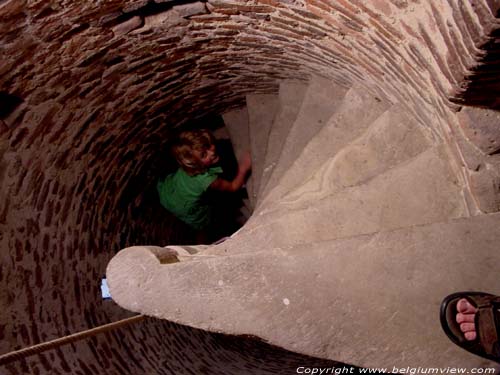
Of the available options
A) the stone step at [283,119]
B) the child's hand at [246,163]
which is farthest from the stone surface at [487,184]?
the child's hand at [246,163]

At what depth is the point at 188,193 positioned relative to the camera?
4.07 m

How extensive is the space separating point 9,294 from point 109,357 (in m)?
0.98

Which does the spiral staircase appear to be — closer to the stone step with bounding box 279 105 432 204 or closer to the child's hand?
the stone step with bounding box 279 105 432 204

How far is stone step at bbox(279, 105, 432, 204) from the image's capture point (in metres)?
2.74

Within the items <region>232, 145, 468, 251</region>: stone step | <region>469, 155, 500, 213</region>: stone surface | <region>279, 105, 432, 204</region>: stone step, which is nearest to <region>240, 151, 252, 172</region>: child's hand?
<region>279, 105, 432, 204</region>: stone step

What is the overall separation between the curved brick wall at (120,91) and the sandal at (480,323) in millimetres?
737

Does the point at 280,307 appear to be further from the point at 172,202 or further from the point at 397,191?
the point at 172,202

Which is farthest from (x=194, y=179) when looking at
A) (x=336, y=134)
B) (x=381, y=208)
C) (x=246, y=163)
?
(x=381, y=208)

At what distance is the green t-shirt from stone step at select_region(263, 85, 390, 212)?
0.82 m

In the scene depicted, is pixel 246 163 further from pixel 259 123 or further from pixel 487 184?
pixel 487 184

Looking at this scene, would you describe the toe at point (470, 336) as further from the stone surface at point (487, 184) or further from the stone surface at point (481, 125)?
the stone surface at point (481, 125)

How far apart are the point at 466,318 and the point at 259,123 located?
2.87m

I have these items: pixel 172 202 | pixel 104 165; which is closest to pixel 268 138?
pixel 172 202

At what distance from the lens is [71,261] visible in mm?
3629
